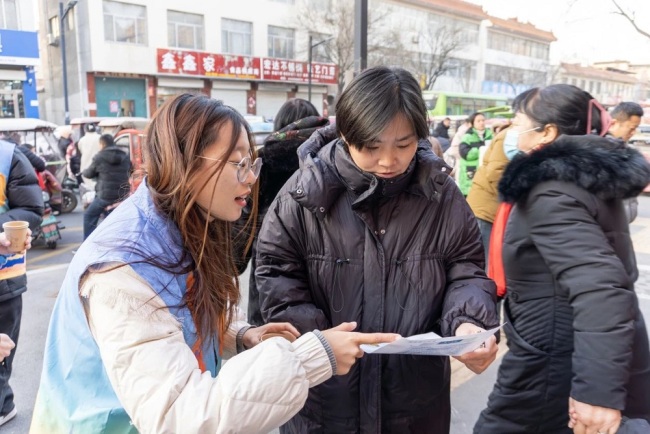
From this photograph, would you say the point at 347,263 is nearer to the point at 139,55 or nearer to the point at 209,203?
the point at 209,203

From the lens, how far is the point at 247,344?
5.24 ft

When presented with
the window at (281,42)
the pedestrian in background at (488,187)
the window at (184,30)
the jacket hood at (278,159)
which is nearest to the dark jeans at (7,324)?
the jacket hood at (278,159)

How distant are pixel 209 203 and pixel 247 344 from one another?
53cm

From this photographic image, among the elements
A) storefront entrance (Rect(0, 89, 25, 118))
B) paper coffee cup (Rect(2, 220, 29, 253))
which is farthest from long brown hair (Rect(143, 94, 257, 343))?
storefront entrance (Rect(0, 89, 25, 118))

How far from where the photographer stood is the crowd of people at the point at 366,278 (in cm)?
113

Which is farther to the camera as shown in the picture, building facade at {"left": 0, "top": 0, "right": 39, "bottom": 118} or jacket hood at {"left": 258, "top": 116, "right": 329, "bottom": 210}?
building facade at {"left": 0, "top": 0, "right": 39, "bottom": 118}

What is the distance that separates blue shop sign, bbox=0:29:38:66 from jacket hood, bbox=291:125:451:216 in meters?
21.1

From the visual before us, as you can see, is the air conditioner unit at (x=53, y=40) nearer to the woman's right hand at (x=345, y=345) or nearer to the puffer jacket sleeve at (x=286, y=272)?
the puffer jacket sleeve at (x=286, y=272)

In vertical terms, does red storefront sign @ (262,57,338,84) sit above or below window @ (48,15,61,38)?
below

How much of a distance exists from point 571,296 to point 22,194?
2623 millimetres

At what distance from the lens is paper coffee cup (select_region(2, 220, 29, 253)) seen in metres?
2.08

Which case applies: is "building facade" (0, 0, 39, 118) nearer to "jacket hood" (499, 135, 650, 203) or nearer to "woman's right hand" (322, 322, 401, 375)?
"jacket hood" (499, 135, 650, 203)

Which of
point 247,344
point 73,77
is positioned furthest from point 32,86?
point 247,344

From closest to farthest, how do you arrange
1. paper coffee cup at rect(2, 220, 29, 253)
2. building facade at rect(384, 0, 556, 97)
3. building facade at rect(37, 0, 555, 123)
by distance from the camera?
paper coffee cup at rect(2, 220, 29, 253) → building facade at rect(37, 0, 555, 123) → building facade at rect(384, 0, 556, 97)
